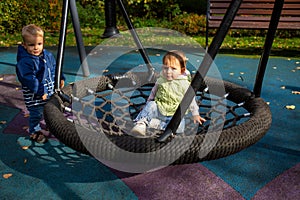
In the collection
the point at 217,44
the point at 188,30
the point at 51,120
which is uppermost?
the point at 217,44

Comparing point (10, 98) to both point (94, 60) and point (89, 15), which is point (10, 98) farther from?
point (89, 15)

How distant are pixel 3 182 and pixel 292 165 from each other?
7.26ft

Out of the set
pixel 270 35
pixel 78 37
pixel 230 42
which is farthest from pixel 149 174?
pixel 230 42

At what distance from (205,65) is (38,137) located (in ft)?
6.39

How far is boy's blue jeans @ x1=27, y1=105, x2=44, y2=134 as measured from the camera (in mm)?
2949

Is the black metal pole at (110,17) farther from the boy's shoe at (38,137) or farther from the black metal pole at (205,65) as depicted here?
the black metal pole at (205,65)

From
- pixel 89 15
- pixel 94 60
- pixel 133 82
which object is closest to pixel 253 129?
pixel 133 82

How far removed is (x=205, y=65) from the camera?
163 centimetres

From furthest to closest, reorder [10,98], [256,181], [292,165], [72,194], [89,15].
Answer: [89,15] → [10,98] → [292,165] → [256,181] → [72,194]

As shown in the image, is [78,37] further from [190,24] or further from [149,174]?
[190,24]

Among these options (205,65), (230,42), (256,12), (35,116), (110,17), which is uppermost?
(205,65)

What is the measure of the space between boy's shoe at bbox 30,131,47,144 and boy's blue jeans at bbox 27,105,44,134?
32 mm

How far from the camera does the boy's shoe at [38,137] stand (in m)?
3.00

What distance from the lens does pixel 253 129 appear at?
193 cm
